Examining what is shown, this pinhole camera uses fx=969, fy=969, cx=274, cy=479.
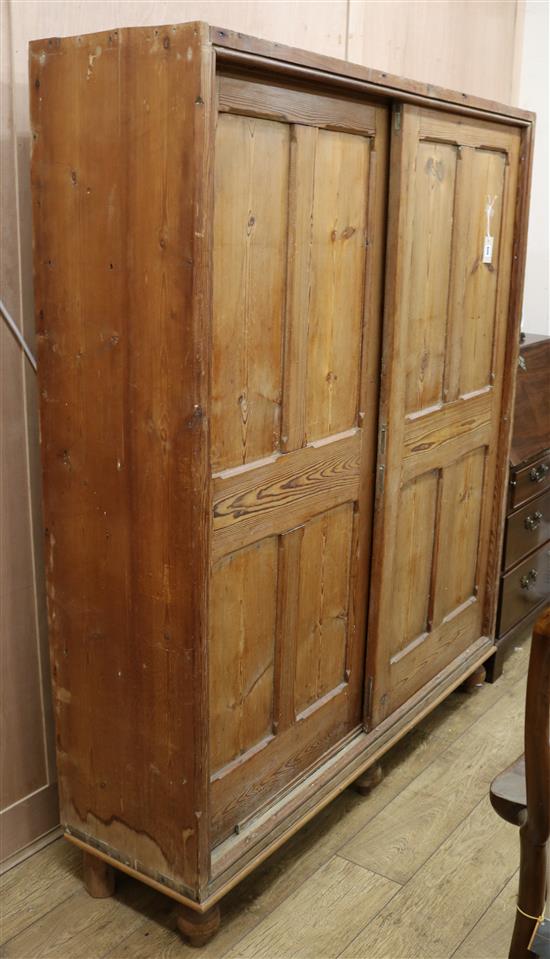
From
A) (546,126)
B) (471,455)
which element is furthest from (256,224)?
(546,126)

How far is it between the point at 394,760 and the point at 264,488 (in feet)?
3.75

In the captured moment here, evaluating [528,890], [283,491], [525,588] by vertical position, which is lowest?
[525,588]

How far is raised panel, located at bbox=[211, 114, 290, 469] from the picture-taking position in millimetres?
1711

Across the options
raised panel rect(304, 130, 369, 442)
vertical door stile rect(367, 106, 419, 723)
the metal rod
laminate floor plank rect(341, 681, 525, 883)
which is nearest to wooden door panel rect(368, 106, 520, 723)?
vertical door stile rect(367, 106, 419, 723)

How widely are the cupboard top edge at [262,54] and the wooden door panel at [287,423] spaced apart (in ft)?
0.17

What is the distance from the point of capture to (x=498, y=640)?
10.2 feet

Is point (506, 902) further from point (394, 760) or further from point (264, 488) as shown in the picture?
point (264, 488)

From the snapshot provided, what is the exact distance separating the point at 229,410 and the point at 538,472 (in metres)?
1.67

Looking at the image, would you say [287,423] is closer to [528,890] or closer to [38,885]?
[528,890]

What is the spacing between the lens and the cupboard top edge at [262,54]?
60.9 inches

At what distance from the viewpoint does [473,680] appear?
3.08m

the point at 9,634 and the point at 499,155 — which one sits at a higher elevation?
the point at 499,155

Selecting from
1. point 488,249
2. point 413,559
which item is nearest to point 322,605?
point 413,559

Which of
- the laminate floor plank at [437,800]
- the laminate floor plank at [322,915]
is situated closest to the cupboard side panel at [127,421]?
the laminate floor plank at [322,915]
